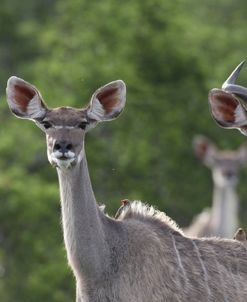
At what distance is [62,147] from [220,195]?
25.0 feet

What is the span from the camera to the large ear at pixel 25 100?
6.62 meters

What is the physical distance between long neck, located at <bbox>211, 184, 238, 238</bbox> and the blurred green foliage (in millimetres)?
1062

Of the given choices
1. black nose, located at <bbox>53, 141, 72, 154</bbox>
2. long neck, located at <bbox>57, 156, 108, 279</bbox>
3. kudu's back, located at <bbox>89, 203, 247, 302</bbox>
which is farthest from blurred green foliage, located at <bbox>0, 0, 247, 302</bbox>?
black nose, located at <bbox>53, 141, 72, 154</bbox>

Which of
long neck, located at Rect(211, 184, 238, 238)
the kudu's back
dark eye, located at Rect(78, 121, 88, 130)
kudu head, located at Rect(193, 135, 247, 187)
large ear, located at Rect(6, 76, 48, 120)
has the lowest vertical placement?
the kudu's back

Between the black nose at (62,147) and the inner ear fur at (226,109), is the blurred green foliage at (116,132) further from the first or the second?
the black nose at (62,147)

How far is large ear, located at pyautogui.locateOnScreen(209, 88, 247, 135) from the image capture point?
7.13m

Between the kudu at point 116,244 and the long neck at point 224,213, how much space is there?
19.1 feet

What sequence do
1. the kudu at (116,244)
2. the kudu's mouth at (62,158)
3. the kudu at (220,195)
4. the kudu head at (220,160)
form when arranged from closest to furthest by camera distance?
1. the kudu's mouth at (62,158)
2. the kudu at (116,244)
3. the kudu at (220,195)
4. the kudu head at (220,160)

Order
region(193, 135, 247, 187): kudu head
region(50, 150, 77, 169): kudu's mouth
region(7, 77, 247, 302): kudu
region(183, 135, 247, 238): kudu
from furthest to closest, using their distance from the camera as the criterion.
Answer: region(193, 135, 247, 187): kudu head < region(183, 135, 247, 238): kudu < region(7, 77, 247, 302): kudu < region(50, 150, 77, 169): kudu's mouth

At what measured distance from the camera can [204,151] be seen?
595 inches

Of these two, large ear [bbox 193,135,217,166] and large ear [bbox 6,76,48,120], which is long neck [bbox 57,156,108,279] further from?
large ear [bbox 193,135,217,166]

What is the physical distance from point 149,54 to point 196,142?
2.27m

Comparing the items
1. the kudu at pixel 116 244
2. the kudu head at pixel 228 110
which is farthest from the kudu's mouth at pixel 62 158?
the kudu head at pixel 228 110

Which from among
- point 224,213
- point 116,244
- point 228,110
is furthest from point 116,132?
point 116,244
